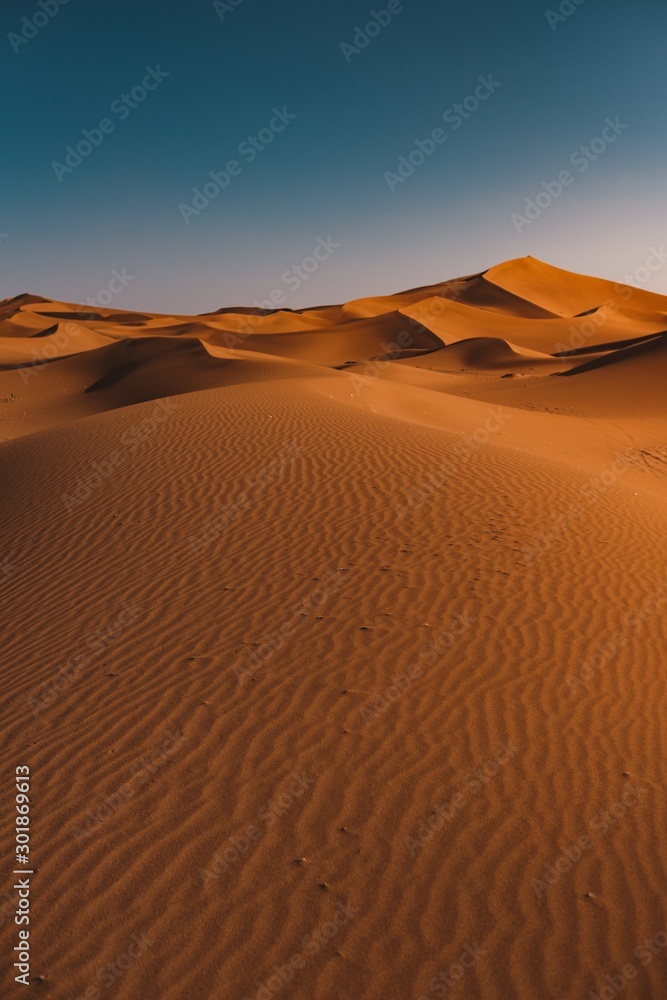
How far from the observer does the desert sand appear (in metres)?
3.11

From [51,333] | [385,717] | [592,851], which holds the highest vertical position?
[51,333]

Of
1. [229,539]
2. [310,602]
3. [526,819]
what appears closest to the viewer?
[526,819]

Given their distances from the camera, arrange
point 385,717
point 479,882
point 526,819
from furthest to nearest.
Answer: point 385,717 → point 526,819 → point 479,882

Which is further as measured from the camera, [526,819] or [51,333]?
[51,333]

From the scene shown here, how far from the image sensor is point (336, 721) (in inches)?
176

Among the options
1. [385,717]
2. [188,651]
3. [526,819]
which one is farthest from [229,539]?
[526,819]

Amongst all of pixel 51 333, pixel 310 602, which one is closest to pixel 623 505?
pixel 310 602

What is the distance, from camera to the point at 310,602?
6027 mm

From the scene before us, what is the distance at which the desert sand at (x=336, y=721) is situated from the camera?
10.2ft

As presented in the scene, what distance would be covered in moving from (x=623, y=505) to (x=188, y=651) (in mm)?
6231

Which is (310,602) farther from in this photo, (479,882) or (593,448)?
(593,448)

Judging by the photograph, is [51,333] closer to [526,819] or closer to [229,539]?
[229,539]

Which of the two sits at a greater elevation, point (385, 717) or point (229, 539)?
point (229, 539)

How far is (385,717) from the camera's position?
4527 mm
